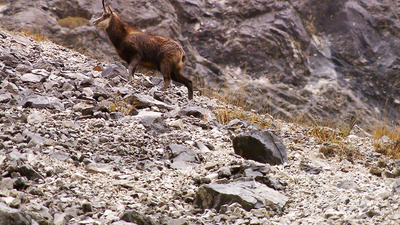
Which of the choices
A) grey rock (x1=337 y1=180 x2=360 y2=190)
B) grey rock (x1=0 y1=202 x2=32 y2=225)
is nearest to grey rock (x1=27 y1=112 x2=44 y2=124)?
grey rock (x1=0 y1=202 x2=32 y2=225)

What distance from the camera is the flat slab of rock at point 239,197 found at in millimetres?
3045

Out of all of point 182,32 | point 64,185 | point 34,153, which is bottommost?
point 182,32

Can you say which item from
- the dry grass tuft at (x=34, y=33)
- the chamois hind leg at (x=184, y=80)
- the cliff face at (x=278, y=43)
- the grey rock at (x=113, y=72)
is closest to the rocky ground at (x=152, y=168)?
the grey rock at (x=113, y=72)

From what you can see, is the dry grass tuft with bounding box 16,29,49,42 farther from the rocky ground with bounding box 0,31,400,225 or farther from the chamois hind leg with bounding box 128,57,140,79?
the rocky ground with bounding box 0,31,400,225

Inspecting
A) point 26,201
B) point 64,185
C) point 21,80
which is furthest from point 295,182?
point 21,80

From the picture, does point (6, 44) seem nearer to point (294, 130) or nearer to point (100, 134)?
point (100, 134)

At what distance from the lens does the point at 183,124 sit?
216 inches

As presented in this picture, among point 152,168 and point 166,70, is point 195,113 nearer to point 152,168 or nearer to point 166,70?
point 166,70

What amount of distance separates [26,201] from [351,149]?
3.74 m

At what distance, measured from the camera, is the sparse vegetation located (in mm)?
11620

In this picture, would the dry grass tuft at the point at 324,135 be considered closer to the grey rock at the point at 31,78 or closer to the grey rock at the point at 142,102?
the grey rock at the point at 142,102

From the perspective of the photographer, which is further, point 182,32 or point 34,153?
point 182,32

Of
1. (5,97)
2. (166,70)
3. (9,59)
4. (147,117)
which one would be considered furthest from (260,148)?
(9,59)

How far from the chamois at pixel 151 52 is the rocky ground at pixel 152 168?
48.9 inches
